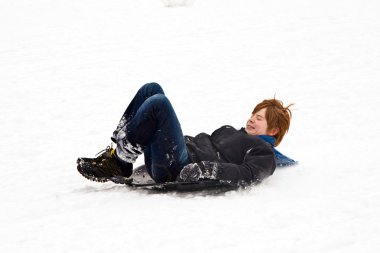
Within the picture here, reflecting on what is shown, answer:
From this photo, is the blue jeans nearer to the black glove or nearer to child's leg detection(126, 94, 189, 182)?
child's leg detection(126, 94, 189, 182)

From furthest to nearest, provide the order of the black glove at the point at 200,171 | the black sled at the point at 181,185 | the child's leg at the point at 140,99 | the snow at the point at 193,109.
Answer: the child's leg at the point at 140,99 → the black sled at the point at 181,185 → the black glove at the point at 200,171 → the snow at the point at 193,109

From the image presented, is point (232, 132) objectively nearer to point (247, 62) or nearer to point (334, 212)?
point (334, 212)

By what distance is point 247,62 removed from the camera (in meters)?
7.17

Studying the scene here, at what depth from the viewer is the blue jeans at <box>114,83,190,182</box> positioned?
10.2 feet

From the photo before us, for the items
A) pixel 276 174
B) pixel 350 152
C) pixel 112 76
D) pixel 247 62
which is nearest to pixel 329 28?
pixel 247 62

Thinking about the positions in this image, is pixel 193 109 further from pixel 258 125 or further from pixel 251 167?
pixel 251 167

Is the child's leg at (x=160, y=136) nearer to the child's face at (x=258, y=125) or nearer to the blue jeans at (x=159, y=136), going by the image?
the blue jeans at (x=159, y=136)

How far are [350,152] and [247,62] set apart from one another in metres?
3.19

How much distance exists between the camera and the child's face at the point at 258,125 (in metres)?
3.55

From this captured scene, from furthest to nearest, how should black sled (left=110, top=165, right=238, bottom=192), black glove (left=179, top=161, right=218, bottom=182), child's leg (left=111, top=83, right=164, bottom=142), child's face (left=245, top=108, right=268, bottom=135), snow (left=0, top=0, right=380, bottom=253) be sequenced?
child's face (left=245, top=108, right=268, bottom=135)
child's leg (left=111, top=83, right=164, bottom=142)
black sled (left=110, top=165, right=238, bottom=192)
black glove (left=179, top=161, right=218, bottom=182)
snow (left=0, top=0, right=380, bottom=253)

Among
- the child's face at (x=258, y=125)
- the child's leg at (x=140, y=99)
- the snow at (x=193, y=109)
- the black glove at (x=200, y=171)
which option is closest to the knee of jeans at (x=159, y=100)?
the child's leg at (x=140, y=99)

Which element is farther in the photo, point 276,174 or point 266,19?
point 266,19

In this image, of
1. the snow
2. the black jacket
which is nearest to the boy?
the black jacket

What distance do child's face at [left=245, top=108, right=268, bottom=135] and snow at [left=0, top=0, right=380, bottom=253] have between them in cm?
37
